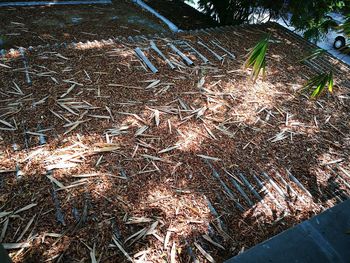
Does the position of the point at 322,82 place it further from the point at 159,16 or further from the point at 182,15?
the point at 182,15

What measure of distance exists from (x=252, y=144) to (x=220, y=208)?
982 mm

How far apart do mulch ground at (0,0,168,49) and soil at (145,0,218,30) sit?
1.01 m

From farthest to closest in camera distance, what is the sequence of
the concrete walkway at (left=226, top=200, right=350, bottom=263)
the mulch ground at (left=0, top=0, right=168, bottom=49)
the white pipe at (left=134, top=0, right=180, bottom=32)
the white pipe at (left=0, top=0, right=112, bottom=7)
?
the white pipe at (left=134, top=0, right=180, bottom=32) < the white pipe at (left=0, top=0, right=112, bottom=7) < the mulch ground at (left=0, top=0, right=168, bottom=49) < the concrete walkway at (left=226, top=200, right=350, bottom=263)

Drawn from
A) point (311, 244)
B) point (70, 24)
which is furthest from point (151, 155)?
point (70, 24)

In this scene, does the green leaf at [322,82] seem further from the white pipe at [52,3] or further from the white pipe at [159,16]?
the white pipe at [52,3]

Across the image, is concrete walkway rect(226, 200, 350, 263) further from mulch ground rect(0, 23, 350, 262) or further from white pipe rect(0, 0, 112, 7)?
white pipe rect(0, 0, 112, 7)

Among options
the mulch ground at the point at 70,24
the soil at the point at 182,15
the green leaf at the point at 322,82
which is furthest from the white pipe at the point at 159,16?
the green leaf at the point at 322,82

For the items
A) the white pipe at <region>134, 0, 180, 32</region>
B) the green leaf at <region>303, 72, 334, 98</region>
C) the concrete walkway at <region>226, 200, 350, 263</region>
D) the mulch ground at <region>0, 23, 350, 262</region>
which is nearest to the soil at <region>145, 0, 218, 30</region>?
the white pipe at <region>134, 0, 180, 32</region>

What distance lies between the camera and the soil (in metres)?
8.62

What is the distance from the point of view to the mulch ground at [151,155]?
207 centimetres

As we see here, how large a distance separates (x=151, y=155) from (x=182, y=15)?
7624 mm

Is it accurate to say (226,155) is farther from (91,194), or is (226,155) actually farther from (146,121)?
(91,194)

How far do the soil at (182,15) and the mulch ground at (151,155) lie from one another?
473cm

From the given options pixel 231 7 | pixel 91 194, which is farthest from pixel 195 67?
pixel 231 7
